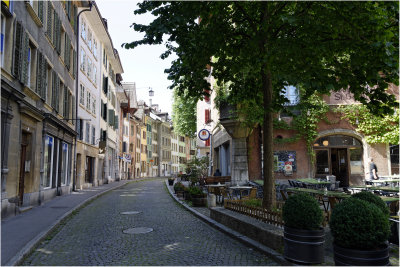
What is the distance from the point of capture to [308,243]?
198 inches

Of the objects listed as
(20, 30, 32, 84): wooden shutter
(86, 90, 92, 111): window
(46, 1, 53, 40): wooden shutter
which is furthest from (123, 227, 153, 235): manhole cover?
(86, 90, 92, 111): window

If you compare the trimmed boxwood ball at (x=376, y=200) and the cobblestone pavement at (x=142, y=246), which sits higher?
the trimmed boxwood ball at (x=376, y=200)

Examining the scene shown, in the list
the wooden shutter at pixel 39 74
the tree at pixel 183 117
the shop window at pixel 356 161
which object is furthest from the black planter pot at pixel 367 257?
the tree at pixel 183 117

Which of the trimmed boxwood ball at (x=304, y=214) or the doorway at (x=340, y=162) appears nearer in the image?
the trimmed boxwood ball at (x=304, y=214)

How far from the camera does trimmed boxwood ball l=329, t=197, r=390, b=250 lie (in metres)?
4.16

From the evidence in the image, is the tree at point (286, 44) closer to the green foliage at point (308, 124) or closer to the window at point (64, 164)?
the green foliage at point (308, 124)

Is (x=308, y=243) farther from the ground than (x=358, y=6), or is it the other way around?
(x=358, y=6)

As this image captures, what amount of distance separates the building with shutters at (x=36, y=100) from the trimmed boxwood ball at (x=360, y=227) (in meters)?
9.14

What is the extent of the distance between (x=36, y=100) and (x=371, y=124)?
16523mm

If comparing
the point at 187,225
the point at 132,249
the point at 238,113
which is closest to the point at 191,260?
the point at 132,249

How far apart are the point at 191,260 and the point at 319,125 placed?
47.6 feet

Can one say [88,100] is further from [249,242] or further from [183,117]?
[249,242]

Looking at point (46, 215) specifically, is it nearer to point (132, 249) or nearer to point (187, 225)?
point (187, 225)

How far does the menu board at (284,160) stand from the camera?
18.0 meters
